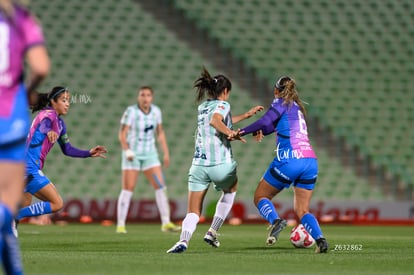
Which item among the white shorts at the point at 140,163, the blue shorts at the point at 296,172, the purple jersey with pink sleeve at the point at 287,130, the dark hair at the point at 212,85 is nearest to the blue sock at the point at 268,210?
the blue shorts at the point at 296,172

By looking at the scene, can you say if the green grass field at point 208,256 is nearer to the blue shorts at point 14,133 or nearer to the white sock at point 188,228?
the white sock at point 188,228

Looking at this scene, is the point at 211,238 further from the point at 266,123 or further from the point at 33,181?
the point at 33,181

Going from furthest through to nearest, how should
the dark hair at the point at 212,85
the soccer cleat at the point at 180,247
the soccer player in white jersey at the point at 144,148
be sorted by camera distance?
the soccer player in white jersey at the point at 144,148 < the dark hair at the point at 212,85 < the soccer cleat at the point at 180,247

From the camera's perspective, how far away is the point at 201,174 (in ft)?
33.5

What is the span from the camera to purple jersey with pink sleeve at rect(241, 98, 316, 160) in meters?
10.6

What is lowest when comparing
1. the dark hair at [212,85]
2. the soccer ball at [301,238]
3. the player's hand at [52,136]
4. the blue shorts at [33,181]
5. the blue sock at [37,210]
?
the soccer ball at [301,238]

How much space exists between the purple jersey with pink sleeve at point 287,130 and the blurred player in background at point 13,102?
5.46 meters

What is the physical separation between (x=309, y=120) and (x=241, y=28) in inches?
123

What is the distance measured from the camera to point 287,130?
10.7 metres

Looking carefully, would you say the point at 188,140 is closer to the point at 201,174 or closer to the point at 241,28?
the point at 241,28

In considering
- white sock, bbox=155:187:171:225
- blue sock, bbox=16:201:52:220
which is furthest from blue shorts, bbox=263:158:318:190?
white sock, bbox=155:187:171:225

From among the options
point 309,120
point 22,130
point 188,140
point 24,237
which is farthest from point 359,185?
point 22,130

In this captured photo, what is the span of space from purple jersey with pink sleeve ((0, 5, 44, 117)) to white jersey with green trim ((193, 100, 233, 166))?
16.2 ft

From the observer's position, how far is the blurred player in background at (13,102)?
5285mm
